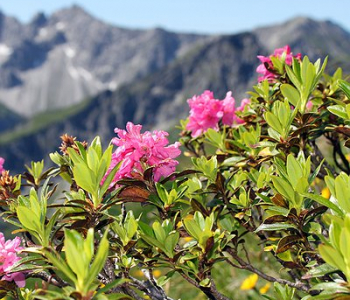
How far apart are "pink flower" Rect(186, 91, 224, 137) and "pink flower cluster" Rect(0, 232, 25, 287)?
5.37 feet

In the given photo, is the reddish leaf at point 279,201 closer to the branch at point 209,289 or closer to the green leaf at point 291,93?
the branch at point 209,289

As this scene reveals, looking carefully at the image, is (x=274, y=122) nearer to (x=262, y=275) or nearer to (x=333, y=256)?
(x=262, y=275)

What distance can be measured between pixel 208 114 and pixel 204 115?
1.3 inches

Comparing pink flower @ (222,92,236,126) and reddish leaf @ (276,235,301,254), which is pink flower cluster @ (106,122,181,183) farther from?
pink flower @ (222,92,236,126)

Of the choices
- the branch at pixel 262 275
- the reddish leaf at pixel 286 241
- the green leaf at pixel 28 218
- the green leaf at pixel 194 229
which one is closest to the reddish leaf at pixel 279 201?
the reddish leaf at pixel 286 241

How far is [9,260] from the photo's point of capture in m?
2.10

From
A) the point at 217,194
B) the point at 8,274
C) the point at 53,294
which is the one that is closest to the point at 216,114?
the point at 217,194

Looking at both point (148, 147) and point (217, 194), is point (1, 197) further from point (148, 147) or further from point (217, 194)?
point (217, 194)

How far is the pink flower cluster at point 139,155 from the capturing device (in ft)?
6.89

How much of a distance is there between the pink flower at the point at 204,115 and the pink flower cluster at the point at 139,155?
3.79 feet

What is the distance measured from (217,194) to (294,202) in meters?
0.63

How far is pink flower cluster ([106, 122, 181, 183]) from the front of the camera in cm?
210

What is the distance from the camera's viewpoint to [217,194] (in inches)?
95.3

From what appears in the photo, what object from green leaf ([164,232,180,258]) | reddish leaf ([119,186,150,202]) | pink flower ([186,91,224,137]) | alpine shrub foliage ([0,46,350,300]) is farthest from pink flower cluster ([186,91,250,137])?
green leaf ([164,232,180,258])
